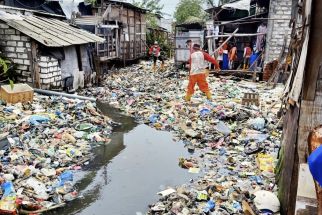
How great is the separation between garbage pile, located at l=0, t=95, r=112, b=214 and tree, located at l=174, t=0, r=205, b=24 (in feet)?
79.3

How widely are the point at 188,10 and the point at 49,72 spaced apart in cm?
2374

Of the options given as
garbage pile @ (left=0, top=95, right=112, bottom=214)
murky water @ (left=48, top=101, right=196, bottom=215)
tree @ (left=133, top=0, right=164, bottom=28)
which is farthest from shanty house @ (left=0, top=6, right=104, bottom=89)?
tree @ (left=133, top=0, right=164, bottom=28)

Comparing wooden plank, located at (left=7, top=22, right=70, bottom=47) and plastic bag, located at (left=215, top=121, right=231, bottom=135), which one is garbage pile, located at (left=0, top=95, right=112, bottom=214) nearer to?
wooden plank, located at (left=7, top=22, right=70, bottom=47)

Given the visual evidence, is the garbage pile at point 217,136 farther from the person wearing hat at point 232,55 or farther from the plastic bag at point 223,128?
the person wearing hat at point 232,55

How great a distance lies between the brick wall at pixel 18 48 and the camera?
30.5ft

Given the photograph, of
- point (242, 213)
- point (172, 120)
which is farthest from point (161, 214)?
point (172, 120)

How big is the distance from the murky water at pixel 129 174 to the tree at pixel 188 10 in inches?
988

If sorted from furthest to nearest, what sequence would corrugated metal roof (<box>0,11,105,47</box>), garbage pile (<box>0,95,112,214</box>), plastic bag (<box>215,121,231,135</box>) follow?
corrugated metal roof (<box>0,11,105,47</box>) → plastic bag (<box>215,121,231,135</box>) → garbage pile (<box>0,95,112,214</box>)

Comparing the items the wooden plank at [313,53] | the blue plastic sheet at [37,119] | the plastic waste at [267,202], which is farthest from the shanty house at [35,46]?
the wooden plank at [313,53]

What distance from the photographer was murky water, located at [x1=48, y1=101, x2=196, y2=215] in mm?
4441

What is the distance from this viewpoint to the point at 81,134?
681 centimetres

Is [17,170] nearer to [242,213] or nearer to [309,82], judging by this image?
[242,213]

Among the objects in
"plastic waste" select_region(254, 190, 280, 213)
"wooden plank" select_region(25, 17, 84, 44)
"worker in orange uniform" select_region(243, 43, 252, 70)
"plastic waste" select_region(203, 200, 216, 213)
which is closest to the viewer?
"plastic waste" select_region(254, 190, 280, 213)

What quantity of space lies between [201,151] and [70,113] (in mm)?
3350
